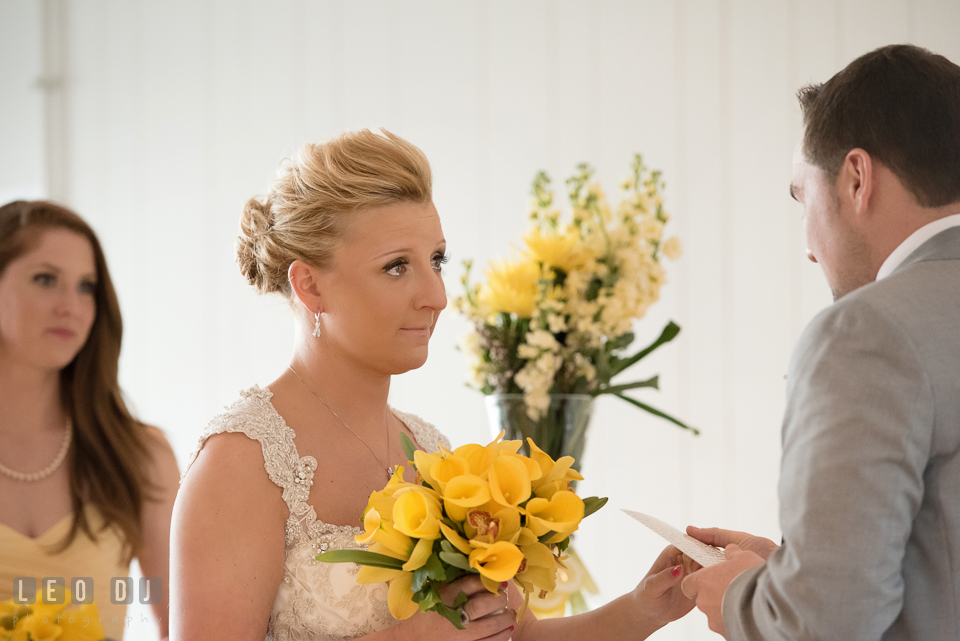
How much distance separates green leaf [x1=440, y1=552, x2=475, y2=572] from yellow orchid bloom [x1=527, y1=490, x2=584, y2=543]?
12 cm

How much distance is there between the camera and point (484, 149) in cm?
331

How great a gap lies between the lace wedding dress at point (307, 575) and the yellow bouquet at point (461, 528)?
289 millimetres

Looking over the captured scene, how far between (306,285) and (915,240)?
1131mm

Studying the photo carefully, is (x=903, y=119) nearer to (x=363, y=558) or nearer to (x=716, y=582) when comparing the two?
(x=716, y=582)

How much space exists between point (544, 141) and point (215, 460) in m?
2.10

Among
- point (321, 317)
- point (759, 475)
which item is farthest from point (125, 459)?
point (759, 475)

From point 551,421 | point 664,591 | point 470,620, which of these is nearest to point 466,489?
point 470,620

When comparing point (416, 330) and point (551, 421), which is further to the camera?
point (551, 421)

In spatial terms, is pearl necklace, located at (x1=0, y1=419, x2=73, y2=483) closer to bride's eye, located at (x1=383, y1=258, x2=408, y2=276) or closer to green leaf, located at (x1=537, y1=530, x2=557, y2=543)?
bride's eye, located at (x1=383, y1=258, x2=408, y2=276)

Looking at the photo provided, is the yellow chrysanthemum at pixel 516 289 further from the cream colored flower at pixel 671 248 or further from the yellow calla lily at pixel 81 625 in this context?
the yellow calla lily at pixel 81 625

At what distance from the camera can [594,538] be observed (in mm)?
3066

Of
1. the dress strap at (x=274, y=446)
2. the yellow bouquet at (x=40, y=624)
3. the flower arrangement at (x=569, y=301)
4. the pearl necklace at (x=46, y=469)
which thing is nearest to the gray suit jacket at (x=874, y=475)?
the dress strap at (x=274, y=446)

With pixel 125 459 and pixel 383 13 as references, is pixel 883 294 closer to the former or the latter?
pixel 125 459

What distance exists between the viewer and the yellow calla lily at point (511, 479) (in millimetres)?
1254
